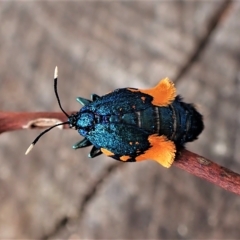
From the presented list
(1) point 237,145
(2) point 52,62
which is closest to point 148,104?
(1) point 237,145

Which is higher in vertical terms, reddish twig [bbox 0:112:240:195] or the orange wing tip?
the orange wing tip

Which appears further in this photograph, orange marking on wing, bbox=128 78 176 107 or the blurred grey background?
the blurred grey background

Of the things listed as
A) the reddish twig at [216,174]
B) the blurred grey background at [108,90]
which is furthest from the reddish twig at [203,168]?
the blurred grey background at [108,90]

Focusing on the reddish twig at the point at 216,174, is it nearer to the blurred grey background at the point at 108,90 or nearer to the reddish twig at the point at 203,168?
the reddish twig at the point at 203,168

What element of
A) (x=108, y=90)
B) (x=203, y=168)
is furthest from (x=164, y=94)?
(x=108, y=90)

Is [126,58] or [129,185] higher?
[126,58]

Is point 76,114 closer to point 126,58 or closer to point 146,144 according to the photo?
point 146,144

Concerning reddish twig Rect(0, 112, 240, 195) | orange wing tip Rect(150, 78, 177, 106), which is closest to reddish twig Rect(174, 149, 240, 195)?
reddish twig Rect(0, 112, 240, 195)

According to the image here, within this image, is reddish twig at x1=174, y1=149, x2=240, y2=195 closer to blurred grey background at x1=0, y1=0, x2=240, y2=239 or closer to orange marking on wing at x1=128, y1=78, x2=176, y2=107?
orange marking on wing at x1=128, y1=78, x2=176, y2=107
